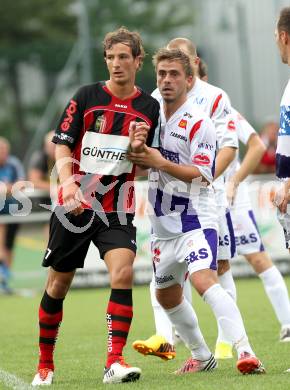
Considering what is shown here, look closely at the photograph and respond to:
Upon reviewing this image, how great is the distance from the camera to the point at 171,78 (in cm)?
753

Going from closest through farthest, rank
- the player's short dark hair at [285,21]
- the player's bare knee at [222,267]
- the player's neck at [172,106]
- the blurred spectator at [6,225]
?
the player's short dark hair at [285,21]
the player's neck at [172,106]
the player's bare knee at [222,267]
the blurred spectator at [6,225]

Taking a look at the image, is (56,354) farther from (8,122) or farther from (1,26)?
(1,26)

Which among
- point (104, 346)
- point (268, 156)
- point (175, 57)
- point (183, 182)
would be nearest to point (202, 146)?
point (183, 182)

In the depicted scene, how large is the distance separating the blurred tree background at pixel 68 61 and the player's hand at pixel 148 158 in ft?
51.8

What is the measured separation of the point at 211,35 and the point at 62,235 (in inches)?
700

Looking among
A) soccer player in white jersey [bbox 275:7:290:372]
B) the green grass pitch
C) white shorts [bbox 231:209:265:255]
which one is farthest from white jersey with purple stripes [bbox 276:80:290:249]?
white shorts [bbox 231:209:265:255]

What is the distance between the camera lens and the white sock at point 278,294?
10.1 m

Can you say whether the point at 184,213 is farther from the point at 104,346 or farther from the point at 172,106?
the point at 104,346

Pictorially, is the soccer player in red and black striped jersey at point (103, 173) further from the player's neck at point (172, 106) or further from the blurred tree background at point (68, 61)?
the blurred tree background at point (68, 61)

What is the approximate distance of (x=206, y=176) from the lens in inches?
297

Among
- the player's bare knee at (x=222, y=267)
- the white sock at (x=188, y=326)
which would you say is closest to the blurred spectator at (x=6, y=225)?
the player's bare knee at (x=222, y=267)

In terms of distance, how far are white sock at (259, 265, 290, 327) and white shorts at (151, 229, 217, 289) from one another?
2485 millimetres

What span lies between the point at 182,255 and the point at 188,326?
1.96 feet

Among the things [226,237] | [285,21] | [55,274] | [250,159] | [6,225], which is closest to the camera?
[285,21]
